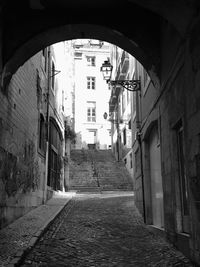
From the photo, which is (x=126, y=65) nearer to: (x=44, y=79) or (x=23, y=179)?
(x=44, y=79)

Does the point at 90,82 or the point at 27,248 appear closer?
the point at 27,248

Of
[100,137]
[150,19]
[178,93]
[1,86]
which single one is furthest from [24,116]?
[100,137]

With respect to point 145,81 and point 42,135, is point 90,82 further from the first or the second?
point 145,81

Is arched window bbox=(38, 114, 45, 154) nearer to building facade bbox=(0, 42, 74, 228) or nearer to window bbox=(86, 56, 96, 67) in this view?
building facade bbox=(0, 42, 74, 228)

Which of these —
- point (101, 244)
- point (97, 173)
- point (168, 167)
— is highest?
point (97, 173)

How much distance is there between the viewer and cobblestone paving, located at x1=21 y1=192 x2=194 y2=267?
229 inches

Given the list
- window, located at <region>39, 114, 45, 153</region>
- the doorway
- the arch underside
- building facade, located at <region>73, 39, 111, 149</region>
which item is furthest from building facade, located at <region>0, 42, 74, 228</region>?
building facade, located at <region>73, 39, 111, 149</region>

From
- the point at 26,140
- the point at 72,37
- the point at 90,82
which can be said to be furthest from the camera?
the point at 90,82

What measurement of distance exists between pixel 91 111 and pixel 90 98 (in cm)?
139

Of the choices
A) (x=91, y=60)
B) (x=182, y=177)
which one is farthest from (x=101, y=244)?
(x=91, y=60)

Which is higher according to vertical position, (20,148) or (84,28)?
(84,28)

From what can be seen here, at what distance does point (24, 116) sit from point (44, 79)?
4.35 metres

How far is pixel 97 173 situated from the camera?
23531mm

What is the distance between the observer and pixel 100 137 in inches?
1499
